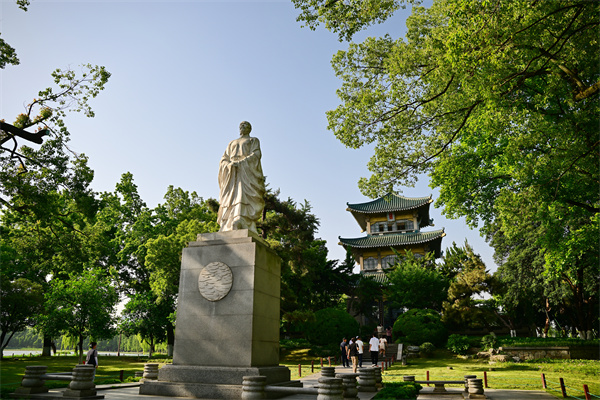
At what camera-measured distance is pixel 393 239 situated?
3953 cm

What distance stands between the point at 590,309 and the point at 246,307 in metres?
26.0

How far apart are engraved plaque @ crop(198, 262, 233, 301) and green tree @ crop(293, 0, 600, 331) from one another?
6152 mm

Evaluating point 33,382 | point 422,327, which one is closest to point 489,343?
point 422,327

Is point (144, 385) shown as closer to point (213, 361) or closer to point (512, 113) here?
point (213, 361)

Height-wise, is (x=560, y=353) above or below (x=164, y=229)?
below

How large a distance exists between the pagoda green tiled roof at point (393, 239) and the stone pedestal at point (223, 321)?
29.7 m

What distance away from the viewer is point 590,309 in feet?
82.8

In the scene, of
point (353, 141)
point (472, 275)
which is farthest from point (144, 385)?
point (472, 275)

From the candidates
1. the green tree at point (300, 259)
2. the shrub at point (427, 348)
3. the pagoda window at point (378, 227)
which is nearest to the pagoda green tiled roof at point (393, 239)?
the pagoda window at point (378, 227)

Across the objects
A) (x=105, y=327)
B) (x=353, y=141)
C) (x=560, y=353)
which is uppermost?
(x=353, y=141)

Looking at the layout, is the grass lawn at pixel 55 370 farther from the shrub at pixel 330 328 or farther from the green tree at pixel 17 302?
the shrub at pixel 330 328

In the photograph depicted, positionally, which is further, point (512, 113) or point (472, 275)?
point (472, 275)

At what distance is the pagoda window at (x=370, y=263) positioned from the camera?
40.4 metres

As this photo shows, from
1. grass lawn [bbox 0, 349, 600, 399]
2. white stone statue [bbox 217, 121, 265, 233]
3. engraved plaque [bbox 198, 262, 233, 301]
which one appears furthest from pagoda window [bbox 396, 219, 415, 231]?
engraved plaque [bbox 198, 262, 233, 301]
